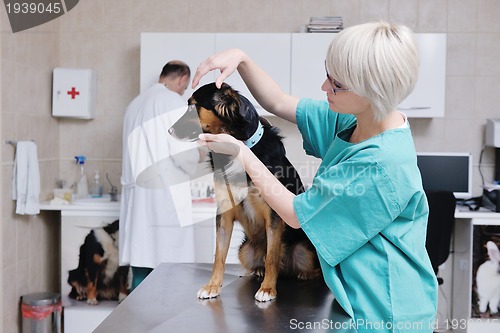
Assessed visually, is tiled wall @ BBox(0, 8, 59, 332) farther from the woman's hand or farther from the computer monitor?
the computer monitor

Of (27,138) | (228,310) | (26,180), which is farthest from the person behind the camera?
(27,138)

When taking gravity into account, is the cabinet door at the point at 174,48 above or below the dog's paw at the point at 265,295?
above

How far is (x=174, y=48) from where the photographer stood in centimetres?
361

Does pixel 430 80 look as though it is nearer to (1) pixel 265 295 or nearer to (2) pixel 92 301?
(2) pixel 92 301

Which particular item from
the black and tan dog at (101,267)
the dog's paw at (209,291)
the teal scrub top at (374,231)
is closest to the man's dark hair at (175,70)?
the black and tan dog at (101,267)

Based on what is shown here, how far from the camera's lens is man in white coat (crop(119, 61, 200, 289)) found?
2.94m

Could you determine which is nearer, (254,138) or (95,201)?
(254,138)

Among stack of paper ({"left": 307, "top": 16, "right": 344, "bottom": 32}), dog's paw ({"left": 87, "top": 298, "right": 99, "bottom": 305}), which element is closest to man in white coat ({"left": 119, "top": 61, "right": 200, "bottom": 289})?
dog's paw ({"left": 87, "top": 298, "right": 99, "bottom": 305})

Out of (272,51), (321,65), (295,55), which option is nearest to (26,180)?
(272,51)

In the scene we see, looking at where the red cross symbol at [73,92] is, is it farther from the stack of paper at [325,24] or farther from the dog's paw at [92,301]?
the stack of paper at [325,24]

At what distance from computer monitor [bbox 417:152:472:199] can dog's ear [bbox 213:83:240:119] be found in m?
2.70

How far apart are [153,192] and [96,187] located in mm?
1028

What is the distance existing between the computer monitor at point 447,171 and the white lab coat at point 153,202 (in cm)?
160

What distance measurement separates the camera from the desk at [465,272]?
3416 millimetres
